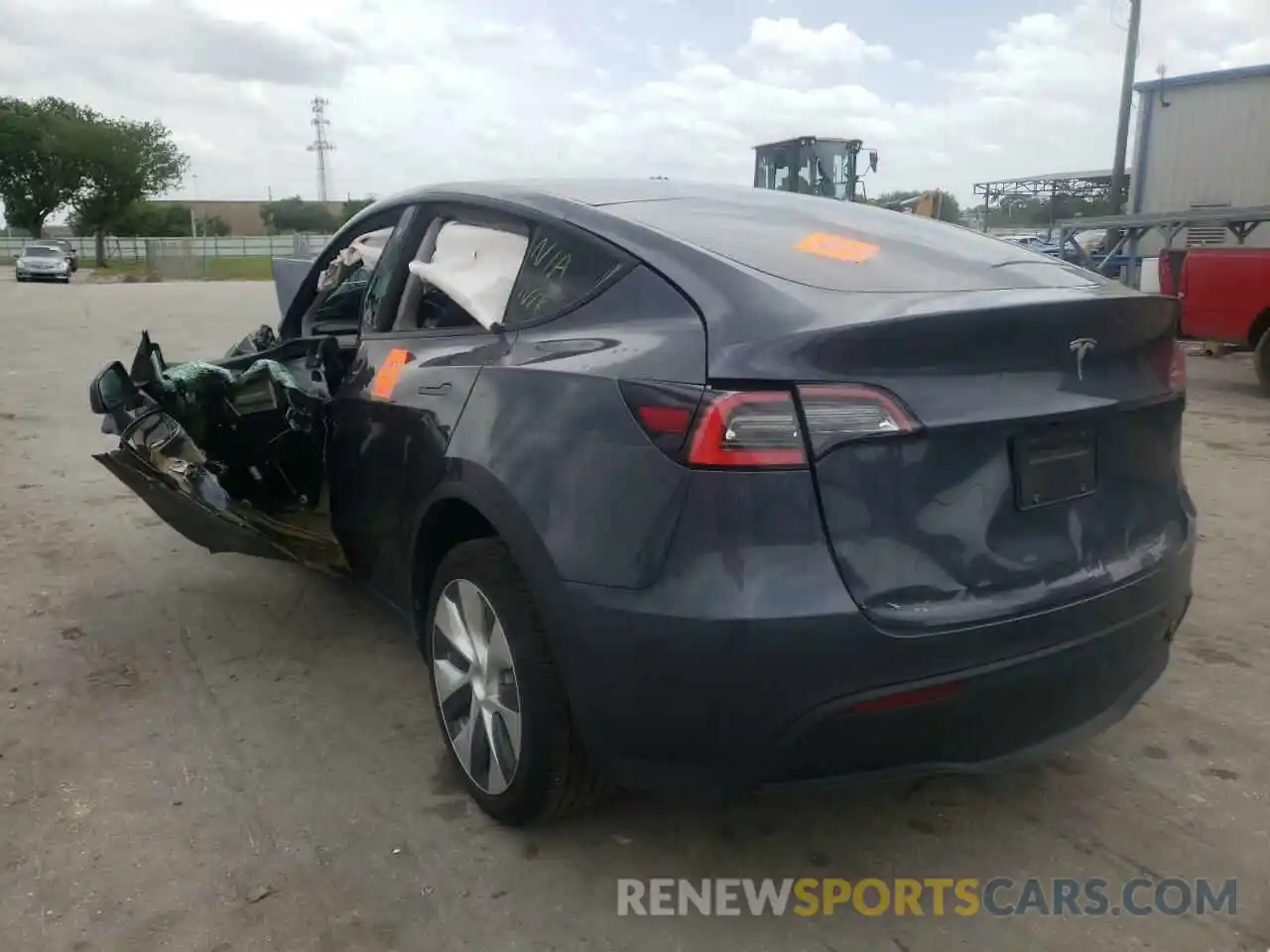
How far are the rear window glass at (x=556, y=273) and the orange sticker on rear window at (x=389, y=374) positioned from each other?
0.56 meters

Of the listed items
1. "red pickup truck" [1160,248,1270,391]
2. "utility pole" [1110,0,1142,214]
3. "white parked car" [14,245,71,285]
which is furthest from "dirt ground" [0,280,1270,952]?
"white parked car" [14,245,71,285]

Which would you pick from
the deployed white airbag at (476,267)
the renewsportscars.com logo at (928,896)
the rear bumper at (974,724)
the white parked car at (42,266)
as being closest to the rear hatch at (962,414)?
the rear bumper at (974,724)

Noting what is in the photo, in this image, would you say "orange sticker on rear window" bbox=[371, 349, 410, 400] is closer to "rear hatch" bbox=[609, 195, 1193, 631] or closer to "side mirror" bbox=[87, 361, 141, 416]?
"rear hatch" bbox=[609, 195, 1193, 631]

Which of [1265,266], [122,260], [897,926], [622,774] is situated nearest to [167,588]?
[622,774]

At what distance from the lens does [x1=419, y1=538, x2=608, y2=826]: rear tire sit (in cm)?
246

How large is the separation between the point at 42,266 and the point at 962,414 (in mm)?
41643

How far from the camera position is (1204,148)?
67.6ft

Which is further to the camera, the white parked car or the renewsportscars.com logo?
the white parked car

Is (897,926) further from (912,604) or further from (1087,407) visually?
(1087,407)

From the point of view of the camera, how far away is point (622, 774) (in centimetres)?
232

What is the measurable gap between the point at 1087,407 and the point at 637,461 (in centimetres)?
101

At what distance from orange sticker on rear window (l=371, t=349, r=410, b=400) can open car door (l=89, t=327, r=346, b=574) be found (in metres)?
0.38

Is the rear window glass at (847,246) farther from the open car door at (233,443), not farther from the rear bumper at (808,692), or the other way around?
the open car door at (233,443)

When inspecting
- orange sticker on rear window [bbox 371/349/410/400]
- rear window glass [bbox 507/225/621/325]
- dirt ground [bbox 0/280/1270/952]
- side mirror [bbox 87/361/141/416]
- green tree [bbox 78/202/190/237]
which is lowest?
dirt ground [bbox 0/280/1270/952]
